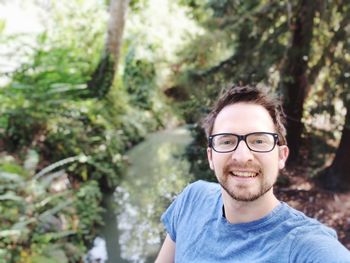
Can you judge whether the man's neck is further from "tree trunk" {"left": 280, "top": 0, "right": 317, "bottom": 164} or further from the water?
"tree trunk" {"left": 280, "top": 0, "right": 317, "bottom": 164}

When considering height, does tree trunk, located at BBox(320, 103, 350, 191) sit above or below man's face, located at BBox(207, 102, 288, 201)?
below

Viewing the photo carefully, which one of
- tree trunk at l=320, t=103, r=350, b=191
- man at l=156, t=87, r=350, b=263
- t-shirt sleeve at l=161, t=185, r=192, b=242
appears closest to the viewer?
man at l=156, t=87, r=350, b=263

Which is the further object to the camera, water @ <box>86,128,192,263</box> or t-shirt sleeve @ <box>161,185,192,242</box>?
water @ <box>86,128,192,263</box>

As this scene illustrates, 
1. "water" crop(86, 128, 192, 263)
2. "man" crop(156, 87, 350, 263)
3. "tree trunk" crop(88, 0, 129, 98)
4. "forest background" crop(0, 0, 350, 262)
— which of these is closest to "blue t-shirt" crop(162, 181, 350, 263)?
"man" crop(156, 87, 350, 263)

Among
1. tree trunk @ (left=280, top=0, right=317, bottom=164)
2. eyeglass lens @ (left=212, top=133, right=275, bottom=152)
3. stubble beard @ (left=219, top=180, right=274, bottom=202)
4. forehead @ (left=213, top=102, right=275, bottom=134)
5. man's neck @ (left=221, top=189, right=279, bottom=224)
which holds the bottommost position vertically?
man's neck @ (left=221, top=189, right=279, bottom=224)

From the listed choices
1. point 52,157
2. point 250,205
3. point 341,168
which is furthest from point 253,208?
point 52,157

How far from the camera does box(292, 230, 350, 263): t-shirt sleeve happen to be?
46.8 inches

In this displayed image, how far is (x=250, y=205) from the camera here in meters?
1.46

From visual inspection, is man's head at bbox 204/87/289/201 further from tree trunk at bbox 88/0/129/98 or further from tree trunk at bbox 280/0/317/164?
tree trunk at bbox 88/0/129/98

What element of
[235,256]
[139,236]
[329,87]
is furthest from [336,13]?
[235,256]

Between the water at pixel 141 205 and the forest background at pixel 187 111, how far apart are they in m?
0.36

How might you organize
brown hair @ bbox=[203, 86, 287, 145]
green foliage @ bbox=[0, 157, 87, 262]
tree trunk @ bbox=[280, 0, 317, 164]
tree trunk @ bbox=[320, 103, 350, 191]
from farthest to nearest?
tree trunk @ bbox=[280, 0, 317, 164] < tree trunk @ bbox=[320, 103, 350, 191] < green foliage @ bbox=[0, 157, 87, 262] < brown hair @ bbox=[203, 86, 287, 145]

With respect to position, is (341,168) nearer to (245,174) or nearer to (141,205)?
(141,205)

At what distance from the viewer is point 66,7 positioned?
13.3 metres
